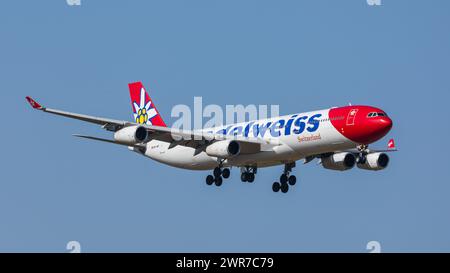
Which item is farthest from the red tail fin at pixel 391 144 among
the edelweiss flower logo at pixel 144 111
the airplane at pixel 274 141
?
the edelweiss flower logo at pixel 144 111

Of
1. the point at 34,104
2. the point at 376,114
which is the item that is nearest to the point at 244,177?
the point at 376,114

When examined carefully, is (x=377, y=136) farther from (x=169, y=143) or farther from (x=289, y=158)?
(x=169, y=143)

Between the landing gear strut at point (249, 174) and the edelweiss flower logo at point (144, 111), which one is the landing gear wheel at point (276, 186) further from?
the edelweiss flower logo at point (144, 111)

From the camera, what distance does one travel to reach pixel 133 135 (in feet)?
263

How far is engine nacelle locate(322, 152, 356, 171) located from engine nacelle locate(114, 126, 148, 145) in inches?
555

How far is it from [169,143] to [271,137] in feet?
37.7

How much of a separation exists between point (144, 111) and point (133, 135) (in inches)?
684

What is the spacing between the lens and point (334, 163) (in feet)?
277

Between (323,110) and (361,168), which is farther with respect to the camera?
(361,168)

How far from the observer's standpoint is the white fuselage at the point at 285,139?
78.4 m

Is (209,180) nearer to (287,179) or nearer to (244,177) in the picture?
(244,177)

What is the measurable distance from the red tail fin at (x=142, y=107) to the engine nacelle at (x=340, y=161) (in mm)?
17024

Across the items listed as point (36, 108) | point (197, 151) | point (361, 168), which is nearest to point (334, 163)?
point (361, 168)
